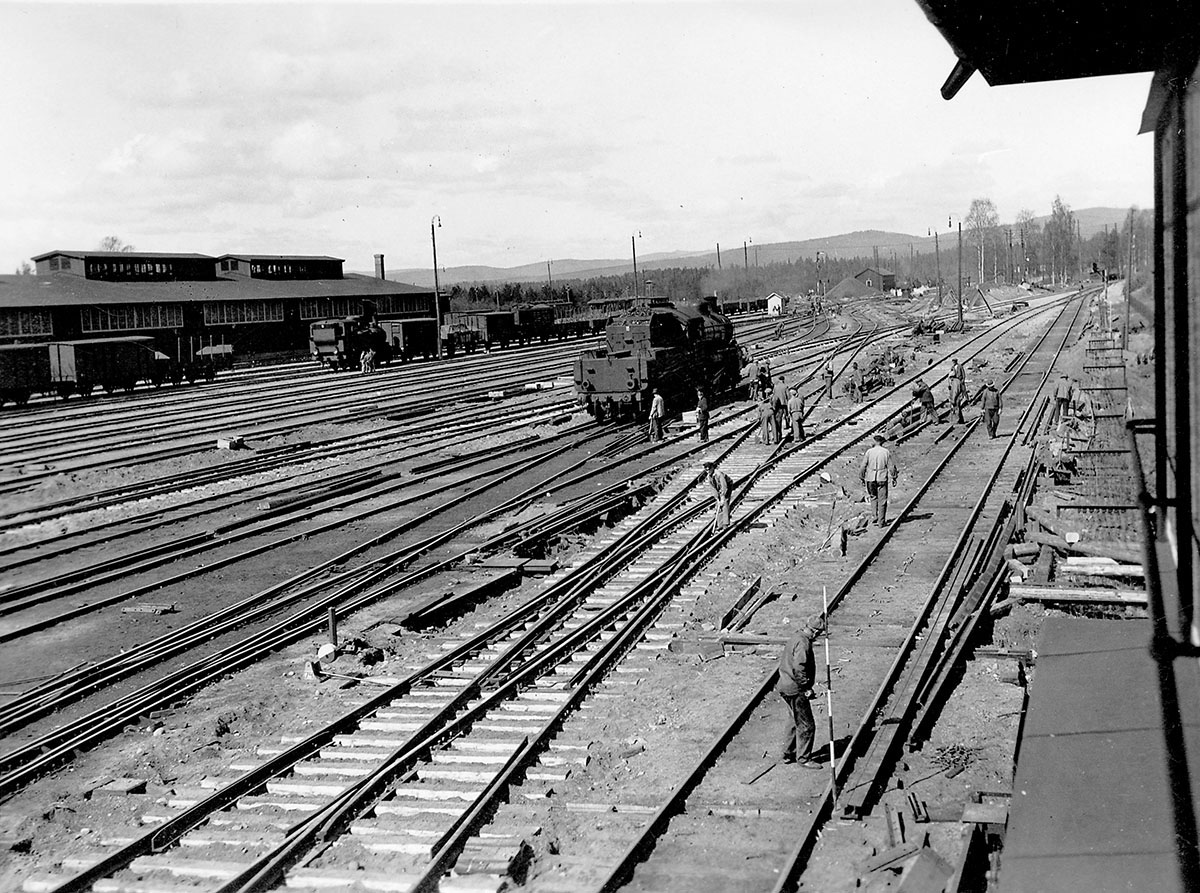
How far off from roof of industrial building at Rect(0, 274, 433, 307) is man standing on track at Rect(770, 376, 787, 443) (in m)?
33.3

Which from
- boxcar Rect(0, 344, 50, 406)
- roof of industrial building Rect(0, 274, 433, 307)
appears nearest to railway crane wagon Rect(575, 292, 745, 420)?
boxcar Rect(0, 344, 50, 406)

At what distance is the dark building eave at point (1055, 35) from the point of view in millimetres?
5914

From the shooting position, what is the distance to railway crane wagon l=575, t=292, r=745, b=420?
1085 inches

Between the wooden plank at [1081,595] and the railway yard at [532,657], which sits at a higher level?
the wooden plank at [1081,595]

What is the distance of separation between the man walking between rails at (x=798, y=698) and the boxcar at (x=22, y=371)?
34.9 metres

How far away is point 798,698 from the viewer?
8828mm

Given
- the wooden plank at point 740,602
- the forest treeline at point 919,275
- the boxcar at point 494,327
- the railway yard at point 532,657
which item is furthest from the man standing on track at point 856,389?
the forest treeline at point 919,275

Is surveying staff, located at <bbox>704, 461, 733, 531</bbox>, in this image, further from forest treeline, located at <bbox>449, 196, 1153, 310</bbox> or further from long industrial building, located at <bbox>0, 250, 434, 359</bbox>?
forest treeline, located at <bbox>449, 196, 1153, 310</bbox>

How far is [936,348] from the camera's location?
161 ft

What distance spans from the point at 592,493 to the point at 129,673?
379 inches

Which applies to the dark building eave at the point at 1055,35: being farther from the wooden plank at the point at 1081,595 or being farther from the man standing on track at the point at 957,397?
the man standing on track at the point at 957,397

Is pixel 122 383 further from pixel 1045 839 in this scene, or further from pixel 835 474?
pixel 1045 839

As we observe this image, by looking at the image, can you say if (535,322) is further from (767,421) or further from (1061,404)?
(1061,404)

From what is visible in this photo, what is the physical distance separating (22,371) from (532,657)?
3222 centimetres
